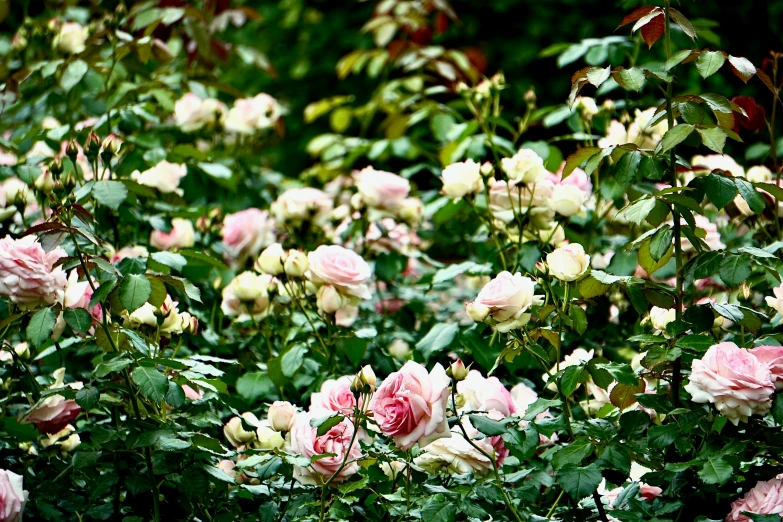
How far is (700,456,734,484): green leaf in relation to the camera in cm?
110

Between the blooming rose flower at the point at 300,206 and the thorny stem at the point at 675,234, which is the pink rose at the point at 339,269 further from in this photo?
the thorny stem at the point at 675,234

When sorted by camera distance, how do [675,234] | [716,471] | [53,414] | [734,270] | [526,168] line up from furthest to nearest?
[526,168], [53,414], [675,234], [734,270], [716,471]

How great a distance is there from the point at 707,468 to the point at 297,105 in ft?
15.3

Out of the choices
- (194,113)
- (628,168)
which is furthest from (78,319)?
(194,113)

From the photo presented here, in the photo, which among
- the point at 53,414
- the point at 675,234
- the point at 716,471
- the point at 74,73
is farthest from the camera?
Answer: the point at 74,73

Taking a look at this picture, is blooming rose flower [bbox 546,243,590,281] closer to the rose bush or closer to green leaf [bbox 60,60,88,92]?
the rose bush

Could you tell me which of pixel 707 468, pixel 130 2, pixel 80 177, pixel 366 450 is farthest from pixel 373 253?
pixel 130 2

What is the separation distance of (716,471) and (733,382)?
4.5 inches

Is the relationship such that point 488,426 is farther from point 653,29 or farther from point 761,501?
point 653,29

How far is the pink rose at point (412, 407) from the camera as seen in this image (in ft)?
3.78

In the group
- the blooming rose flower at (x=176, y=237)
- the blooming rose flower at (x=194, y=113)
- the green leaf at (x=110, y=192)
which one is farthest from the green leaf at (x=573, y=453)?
the blooming rose flower at (x=194, y=113)

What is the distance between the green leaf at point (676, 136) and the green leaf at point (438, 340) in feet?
1.91

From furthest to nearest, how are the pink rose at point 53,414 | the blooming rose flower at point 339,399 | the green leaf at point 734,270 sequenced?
the pink rose at point 53,414 < the blooming rose flower at point 339,399 < the green leaf at point 734,270

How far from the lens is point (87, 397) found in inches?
49.8
